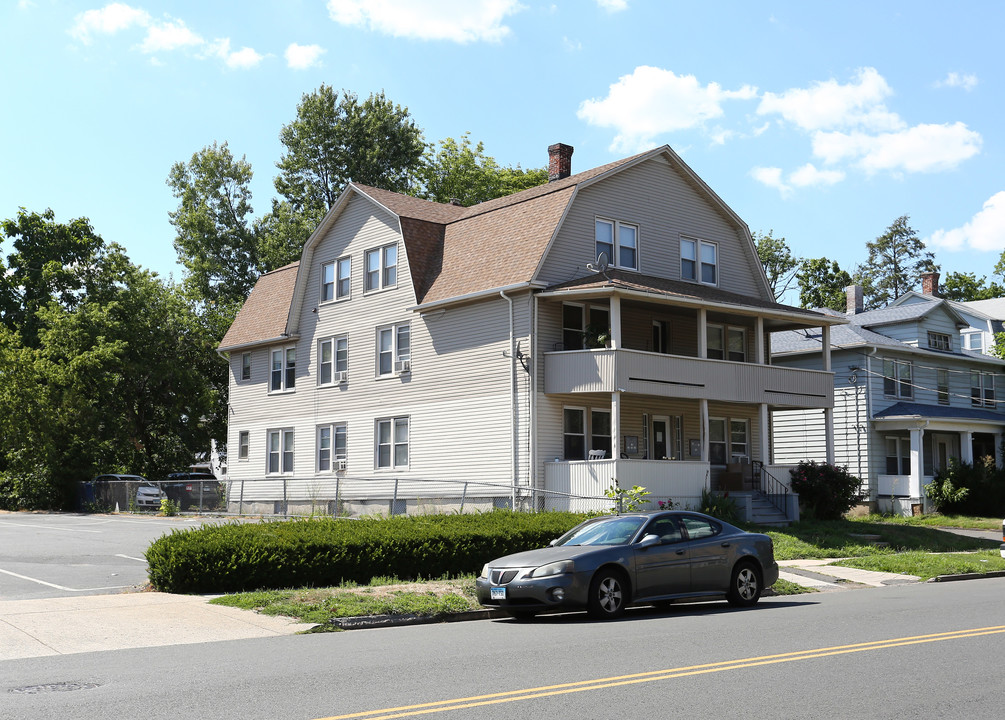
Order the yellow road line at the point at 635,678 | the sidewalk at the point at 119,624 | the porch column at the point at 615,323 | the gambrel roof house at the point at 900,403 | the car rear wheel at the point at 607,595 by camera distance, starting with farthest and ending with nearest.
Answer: the gambrel roof house at the point at 900,403, the porch column at the point at 615,323, the car rear wheel at the point at 607,595, the sidewalk at the point at 119,624, the yellow road line at the point at 635,678

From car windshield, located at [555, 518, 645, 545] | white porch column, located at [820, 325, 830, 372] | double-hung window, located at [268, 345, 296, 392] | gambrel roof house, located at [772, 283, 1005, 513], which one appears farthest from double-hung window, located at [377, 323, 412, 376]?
car windshield, located at [555, 518, 645, 545]

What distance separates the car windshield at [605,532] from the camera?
14680 mm

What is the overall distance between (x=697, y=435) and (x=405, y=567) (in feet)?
55.7

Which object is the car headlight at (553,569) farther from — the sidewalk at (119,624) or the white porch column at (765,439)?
the white porch column at (765,439)

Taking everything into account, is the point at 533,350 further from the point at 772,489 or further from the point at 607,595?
the point at 607,595

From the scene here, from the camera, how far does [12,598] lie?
15.1 metres

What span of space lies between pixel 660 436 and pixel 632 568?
58.3ft

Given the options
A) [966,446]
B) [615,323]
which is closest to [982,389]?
[966,446]

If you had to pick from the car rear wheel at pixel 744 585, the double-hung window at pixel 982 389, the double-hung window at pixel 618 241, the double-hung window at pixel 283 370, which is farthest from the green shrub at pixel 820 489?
the double-hung window at pixel 982 389

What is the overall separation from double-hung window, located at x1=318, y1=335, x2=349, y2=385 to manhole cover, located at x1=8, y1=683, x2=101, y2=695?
26.4m

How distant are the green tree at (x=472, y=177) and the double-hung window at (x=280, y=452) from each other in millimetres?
20028

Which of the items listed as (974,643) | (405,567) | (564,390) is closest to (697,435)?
(564,390)

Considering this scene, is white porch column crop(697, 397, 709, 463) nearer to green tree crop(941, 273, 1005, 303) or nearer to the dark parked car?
the dark parked car

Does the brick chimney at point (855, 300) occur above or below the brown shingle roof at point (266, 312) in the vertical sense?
above
